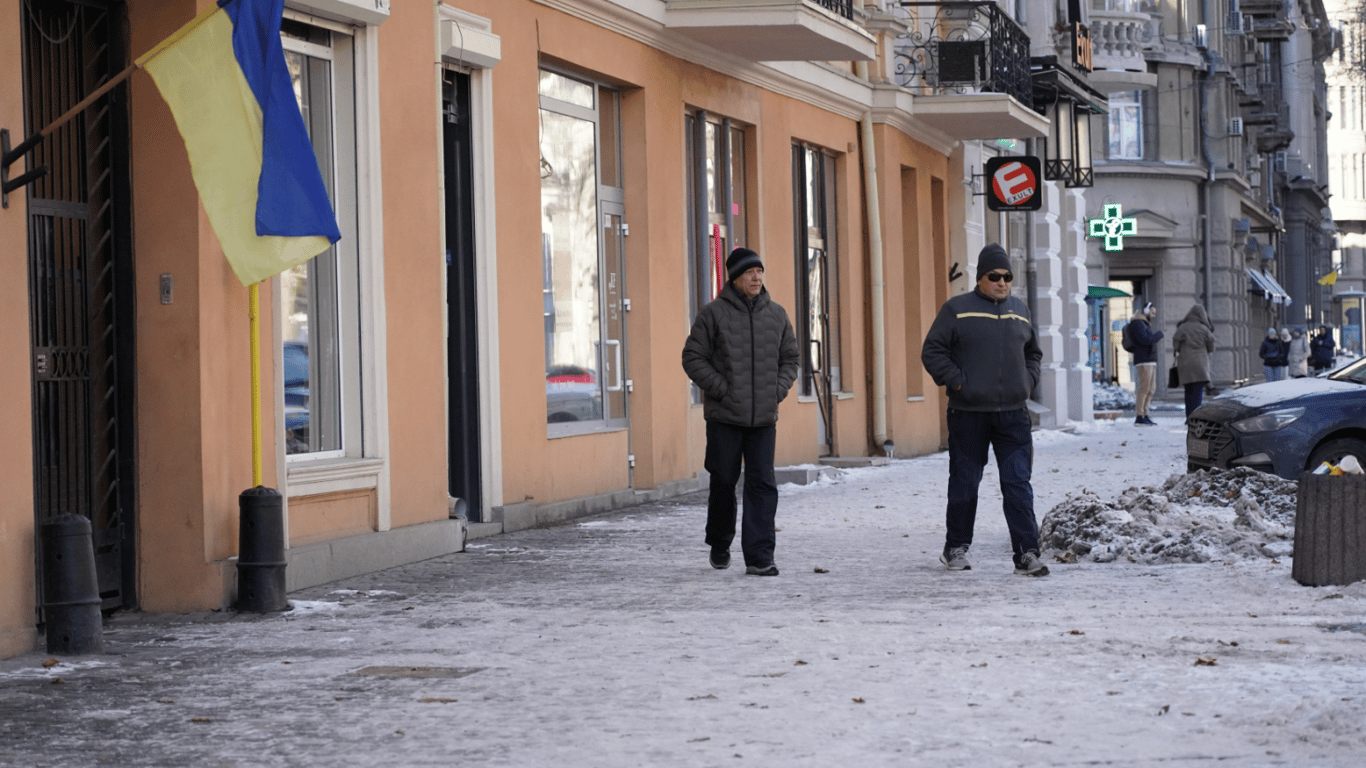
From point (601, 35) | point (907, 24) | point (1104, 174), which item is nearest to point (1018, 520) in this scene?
point (601, 35)

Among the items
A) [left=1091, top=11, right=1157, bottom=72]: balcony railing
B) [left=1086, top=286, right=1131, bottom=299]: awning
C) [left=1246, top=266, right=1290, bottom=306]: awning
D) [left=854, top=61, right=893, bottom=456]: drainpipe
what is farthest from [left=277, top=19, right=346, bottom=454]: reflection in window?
[left=1246, top=266, right=1290, bottom=306]: awning

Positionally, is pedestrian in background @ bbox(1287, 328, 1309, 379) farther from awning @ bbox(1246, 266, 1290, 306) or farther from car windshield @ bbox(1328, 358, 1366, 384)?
car windshield @ bbox(1328, 358, 1366, 384)

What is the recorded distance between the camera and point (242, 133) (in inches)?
350

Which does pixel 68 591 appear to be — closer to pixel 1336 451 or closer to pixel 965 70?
pixel 1336 451

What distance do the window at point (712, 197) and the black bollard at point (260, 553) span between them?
828 centimetres

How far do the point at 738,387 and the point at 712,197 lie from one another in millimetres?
7544

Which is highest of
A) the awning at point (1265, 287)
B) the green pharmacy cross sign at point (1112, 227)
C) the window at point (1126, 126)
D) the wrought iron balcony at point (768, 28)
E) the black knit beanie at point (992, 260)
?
the window at point (1126, 126)

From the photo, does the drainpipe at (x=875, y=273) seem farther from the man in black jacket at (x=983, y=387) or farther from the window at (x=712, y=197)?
the man in black jacket at (x=983, y=387)

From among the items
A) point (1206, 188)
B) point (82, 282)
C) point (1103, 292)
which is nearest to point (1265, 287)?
point (1206, 188)

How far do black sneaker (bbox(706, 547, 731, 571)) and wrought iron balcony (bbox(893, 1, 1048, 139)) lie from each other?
12.8 meters

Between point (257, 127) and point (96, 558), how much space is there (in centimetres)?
233

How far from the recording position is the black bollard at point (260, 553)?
30.3ft

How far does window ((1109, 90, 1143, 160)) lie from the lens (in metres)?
47.2

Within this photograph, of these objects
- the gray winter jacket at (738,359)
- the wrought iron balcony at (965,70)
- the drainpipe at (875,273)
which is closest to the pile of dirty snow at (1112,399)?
the wrought iron balcony at (965,70)
